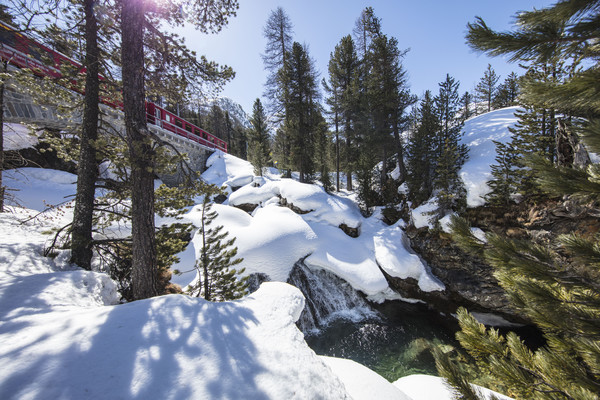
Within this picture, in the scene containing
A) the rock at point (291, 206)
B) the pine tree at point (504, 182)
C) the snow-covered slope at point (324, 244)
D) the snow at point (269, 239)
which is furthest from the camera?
the rock at point (291, 206)

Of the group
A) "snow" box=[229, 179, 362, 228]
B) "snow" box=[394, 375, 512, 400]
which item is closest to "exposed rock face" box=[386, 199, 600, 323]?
"snow" box=[229, 179, 362, 228]

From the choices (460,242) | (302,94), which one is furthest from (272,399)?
(302,94)

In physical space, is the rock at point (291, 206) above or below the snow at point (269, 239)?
above

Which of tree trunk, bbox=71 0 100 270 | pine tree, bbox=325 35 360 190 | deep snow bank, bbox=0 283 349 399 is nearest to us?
deep snow bank, bbox=0 283 349 399

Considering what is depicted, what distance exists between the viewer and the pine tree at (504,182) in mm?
8477

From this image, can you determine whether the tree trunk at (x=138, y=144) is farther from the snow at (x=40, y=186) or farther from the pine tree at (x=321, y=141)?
the pine tree at (x=321, y=141)

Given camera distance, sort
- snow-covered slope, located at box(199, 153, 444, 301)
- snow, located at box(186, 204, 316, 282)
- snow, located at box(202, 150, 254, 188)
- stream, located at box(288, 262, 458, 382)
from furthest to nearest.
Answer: snow, located at box(202, 150, 254, 188) < snow-covered slope, located at box(199, 153, 444, 301) < snow, located at box(186, 204, 316, 282) < stream, located at box(288, 262, 458, 382)

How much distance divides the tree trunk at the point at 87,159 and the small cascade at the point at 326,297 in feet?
22.3

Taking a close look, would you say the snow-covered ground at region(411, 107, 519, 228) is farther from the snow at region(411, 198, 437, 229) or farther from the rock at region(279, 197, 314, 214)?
the rock at region(279, 197, 314, 214)

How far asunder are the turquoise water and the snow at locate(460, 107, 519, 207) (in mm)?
5777

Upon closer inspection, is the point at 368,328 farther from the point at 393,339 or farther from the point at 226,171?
the point at 226,171

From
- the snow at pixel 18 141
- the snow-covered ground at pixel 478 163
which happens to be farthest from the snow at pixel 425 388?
the snow at pixel 18 141

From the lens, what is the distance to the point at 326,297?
9.30 m

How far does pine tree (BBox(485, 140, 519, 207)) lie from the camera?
848cm
